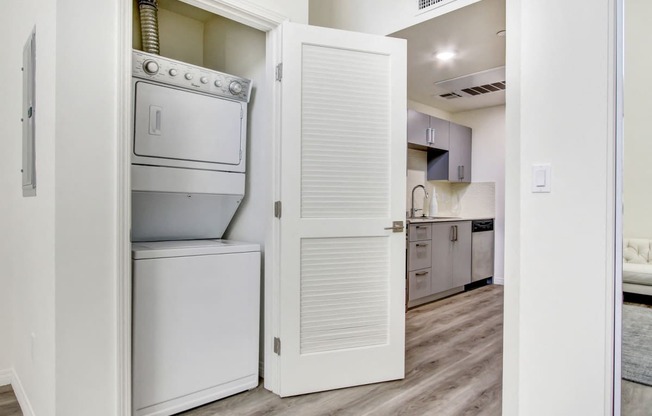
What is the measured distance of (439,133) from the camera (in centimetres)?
481

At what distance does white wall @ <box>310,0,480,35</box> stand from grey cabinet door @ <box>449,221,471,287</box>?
258 cm

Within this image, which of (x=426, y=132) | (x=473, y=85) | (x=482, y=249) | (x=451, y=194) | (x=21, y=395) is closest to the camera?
(x=21, y=395)

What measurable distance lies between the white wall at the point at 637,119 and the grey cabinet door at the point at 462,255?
3.09 meters

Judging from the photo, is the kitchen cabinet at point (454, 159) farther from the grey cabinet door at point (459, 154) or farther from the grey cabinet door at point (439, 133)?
the grey cabinet door at point (439, 133)

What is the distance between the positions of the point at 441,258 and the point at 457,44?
7.43 feet

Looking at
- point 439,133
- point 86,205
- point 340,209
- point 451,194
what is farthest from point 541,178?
point 451,194

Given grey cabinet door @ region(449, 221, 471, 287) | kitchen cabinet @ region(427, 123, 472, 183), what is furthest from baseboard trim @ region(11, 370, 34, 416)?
kitchen cabinet @ region(427, 123, 472, 183)

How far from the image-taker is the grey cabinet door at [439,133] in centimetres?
470

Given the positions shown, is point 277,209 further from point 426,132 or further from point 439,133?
point 439,133

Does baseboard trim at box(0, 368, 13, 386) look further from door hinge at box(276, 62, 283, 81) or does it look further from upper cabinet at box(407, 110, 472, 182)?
upper cabinet at box(407, 110, 472, 182)

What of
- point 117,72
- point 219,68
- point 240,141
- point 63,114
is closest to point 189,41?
point 219,68

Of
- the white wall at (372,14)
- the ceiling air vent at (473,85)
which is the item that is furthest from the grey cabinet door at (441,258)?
the white wall at (372,14)

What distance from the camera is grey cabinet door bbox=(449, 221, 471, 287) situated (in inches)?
179

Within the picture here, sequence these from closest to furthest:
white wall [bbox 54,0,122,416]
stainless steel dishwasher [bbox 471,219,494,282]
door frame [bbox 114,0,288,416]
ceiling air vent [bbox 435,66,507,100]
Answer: white wall [bbox 54,0,122,416] < door frame [bbox 114,0,288,416] < ceiling air vent [bbox 435,66,507,100] < stainless steel dishwasher [bbox 471,219,494,282]
